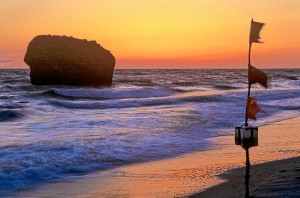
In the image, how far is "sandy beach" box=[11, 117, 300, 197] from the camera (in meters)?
7.17

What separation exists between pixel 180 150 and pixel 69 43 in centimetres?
4904

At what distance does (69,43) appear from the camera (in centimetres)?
5897

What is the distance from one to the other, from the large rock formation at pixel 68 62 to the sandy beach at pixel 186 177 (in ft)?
152

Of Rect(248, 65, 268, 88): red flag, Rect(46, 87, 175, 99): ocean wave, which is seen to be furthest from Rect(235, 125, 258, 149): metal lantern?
Rect(46, 87, 175, 99): ocean wave

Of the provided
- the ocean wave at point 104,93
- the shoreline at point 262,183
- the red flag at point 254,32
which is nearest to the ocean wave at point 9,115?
the shoreline at point 262,183

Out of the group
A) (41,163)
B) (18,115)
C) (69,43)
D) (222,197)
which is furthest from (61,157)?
(69,43)

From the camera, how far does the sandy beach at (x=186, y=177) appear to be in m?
7.17

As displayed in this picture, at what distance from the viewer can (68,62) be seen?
188 feet

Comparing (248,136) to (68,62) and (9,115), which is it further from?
(68,62)

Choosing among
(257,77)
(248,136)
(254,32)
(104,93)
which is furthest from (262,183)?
(104,93)

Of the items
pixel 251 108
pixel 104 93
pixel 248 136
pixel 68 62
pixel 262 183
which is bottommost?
pixel 104 93

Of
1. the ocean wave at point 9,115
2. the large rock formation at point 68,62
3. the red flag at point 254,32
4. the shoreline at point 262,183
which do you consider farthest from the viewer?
the large rock formation at point 68,62

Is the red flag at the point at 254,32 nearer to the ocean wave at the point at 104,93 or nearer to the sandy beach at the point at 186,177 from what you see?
the sandy beach at the point at 186,177

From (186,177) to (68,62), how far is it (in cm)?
5040
